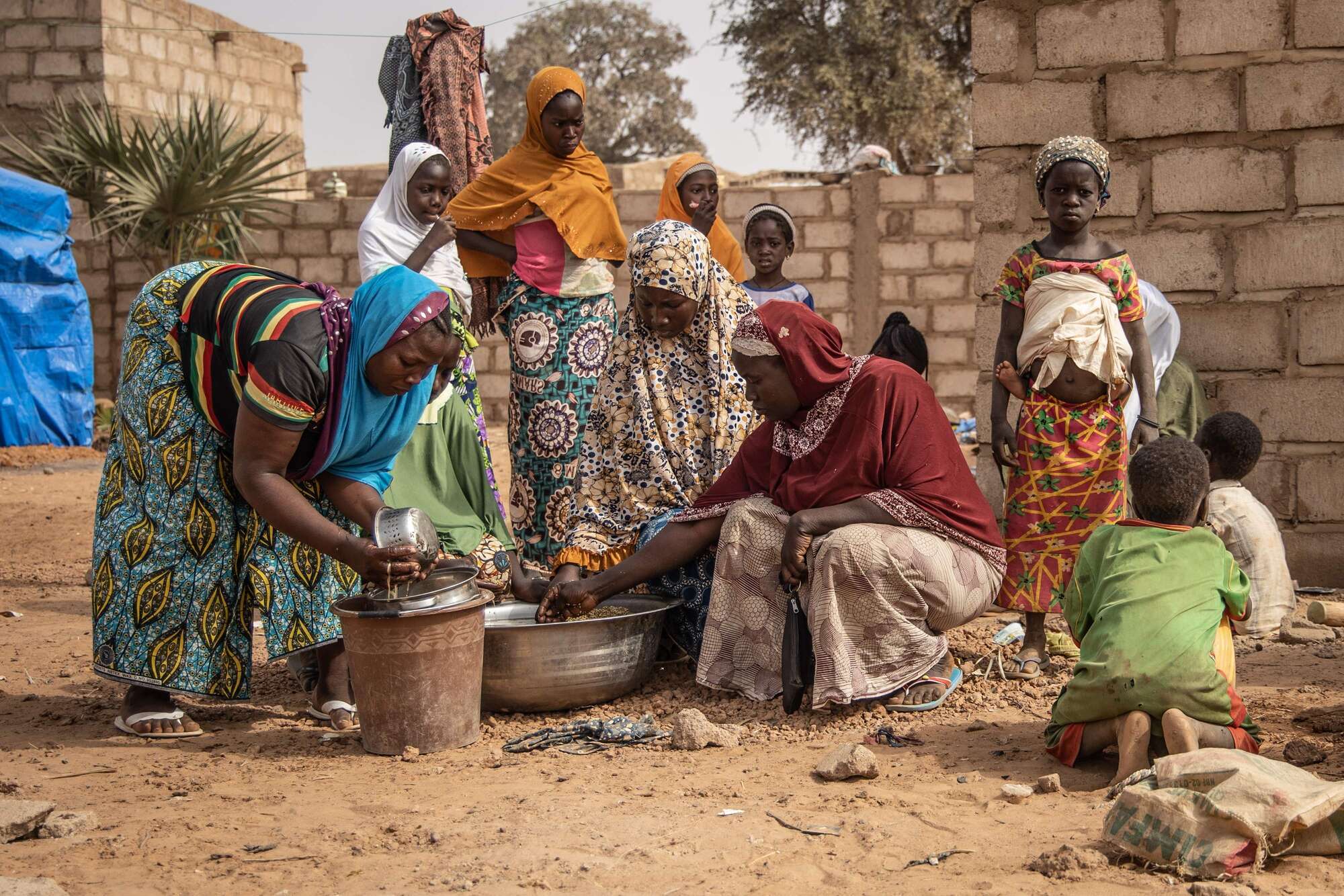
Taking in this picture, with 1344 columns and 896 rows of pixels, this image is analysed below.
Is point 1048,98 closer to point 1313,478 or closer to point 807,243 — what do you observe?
point 1313,478

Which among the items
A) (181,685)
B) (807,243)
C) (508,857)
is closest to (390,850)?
(508,857)

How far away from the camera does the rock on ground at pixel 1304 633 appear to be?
17.5 ft

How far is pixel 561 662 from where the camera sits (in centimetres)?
447

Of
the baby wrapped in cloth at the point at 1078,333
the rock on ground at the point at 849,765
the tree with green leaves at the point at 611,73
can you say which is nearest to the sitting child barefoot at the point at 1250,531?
the baby wrapped in cloth at the point at 1078,333

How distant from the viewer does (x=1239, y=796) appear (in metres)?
2.98

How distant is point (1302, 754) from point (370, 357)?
9.31 ft

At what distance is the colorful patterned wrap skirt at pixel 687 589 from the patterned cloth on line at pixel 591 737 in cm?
63

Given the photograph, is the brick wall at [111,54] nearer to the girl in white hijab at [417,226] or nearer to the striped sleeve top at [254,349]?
the girl in white hijab at [417,226]

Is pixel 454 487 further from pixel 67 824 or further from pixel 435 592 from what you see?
pixel 67 824

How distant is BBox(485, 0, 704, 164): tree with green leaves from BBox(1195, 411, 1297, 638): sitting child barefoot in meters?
A: 34.3

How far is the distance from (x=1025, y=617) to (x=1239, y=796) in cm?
203

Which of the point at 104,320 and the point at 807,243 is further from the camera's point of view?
the point at 104,320

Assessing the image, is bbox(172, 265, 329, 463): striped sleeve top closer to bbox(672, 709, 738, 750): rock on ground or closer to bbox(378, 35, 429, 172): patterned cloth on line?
bbox(672, 709, 738, 750): rock on ground

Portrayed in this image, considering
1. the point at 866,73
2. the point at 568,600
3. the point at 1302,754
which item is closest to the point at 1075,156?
the point at 1302,754
